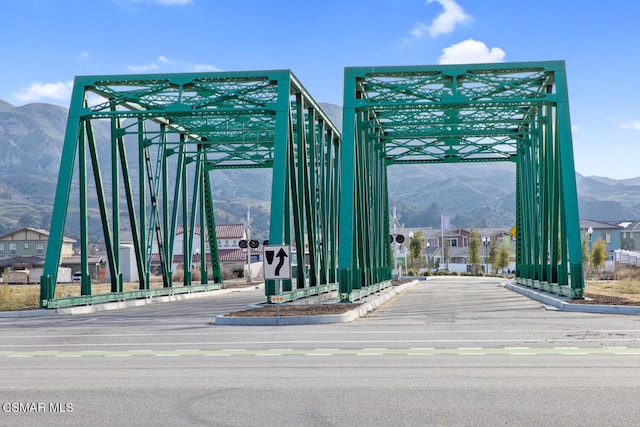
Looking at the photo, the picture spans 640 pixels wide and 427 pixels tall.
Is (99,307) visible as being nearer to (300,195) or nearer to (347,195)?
(300,195)

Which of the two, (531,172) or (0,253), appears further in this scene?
(0,253)

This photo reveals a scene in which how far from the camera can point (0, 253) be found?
353 ft

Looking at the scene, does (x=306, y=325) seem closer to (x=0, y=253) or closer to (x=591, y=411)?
(x=591, y=411)

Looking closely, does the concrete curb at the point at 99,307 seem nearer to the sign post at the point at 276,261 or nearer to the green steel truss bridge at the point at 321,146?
the green steel truss bridge at the point at 321,146

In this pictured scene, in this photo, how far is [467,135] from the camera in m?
42.0

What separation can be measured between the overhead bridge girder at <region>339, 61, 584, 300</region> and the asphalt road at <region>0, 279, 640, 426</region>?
29.0 ft

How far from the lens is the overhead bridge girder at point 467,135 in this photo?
91.1 feet

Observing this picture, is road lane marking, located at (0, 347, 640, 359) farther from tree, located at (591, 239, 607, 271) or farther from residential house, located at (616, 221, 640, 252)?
residential house, located at (616, 221, 640, 252)

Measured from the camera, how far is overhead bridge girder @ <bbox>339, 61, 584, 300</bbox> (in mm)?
27781

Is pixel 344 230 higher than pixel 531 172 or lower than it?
lower

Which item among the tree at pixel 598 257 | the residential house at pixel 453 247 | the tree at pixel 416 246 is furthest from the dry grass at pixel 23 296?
the residential house at pixel 453 247

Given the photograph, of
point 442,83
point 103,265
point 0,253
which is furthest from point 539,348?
point 0,253

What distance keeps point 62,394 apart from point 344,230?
18248 mm

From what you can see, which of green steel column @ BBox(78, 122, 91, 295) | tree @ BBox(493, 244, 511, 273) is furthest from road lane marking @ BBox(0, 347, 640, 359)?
tree @ BBox(493, 244, 511, 273)
